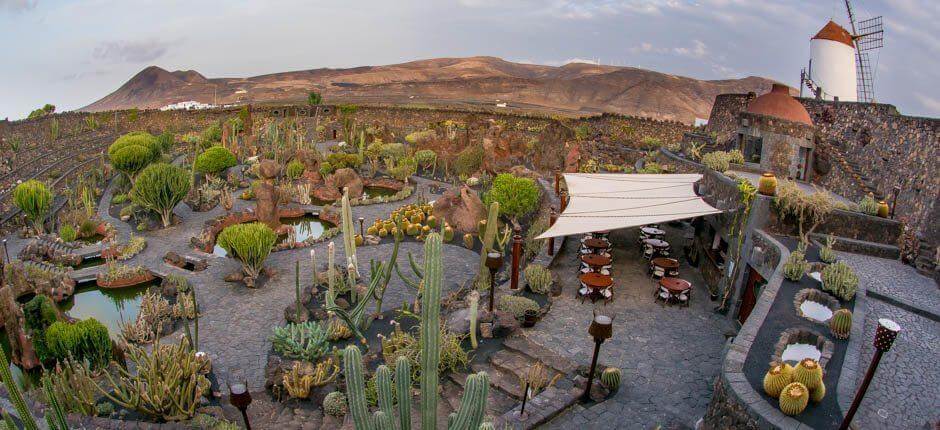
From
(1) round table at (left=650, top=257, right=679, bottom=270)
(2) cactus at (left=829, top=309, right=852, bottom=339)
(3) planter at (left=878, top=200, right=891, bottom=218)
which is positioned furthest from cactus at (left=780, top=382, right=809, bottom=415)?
(3) planter at (left=878, top=200, right=891, bottom=218)

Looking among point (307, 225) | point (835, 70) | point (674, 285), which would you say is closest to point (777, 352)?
point (674, 285)

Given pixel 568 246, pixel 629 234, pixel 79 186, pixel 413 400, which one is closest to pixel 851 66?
pixel 629 234

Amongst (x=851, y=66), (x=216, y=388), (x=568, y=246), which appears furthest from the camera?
(x=851, y=66)

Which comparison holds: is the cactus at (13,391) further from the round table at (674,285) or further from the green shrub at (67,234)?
the green shrub at (67,234)

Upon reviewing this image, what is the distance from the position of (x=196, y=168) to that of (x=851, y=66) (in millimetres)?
29333

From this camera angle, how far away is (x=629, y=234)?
15.1 meters

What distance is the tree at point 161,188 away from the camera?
15883 millimetres

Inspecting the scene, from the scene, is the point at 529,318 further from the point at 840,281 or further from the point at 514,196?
the point at 514,196

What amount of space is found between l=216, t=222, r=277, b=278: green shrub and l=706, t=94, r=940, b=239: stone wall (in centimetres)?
1355

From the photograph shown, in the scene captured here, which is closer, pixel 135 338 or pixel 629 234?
pixel 135 338

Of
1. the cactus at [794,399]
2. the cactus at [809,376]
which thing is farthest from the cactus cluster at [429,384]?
the cactus at [809,376]

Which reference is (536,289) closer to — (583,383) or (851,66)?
(583,383)

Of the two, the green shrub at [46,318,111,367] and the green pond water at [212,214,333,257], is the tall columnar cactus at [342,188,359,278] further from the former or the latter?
the green pond water at [212,214,333,257]

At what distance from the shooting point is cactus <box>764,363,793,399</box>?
5.55m
